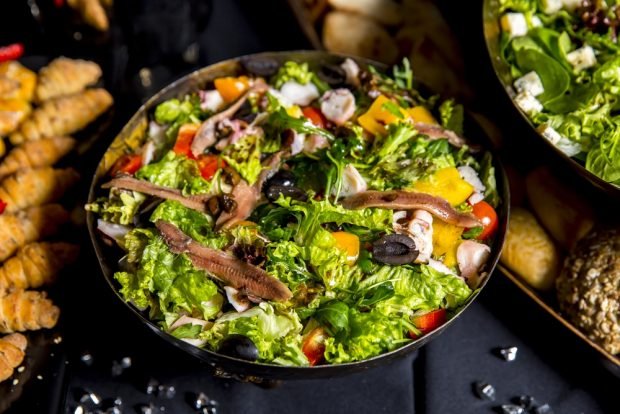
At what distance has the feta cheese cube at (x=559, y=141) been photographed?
2479 millimetres

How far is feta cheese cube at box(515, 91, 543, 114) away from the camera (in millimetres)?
2564

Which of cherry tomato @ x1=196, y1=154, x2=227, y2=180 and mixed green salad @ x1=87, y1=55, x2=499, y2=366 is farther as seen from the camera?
cherry tomato @ x1=196, y1=154, x2=227, y2=180

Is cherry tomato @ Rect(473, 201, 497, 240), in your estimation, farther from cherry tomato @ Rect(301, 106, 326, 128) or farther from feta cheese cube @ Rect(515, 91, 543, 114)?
cherry tomato @ Rect(301, 106, 326, 128)

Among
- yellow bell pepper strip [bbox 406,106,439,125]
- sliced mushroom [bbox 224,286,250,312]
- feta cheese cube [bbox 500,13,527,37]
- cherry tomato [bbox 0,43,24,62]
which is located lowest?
sliced mushroom [bbox 224,286,250,312]

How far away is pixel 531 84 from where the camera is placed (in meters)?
2.61

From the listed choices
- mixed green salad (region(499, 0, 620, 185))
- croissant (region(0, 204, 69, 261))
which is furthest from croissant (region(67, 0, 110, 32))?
mixed green salad (region(499, 0, 620, 185))

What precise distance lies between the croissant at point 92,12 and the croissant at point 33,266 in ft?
3.67

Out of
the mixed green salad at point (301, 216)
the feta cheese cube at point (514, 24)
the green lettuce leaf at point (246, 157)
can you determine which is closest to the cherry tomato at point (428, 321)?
the mixed green salad at point (301, 216)

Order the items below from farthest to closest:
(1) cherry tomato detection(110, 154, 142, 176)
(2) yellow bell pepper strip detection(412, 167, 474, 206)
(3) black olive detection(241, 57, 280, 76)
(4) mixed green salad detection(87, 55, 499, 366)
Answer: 1. (3) black olive detection(241, 57, 280, 76)
2. (1) cherry tomato detection(110, 154, 142, 176)
3. (2) yellow bell pepper strip detection(412, 167, 474, 206)
4. (4) mixed green salad detection(87, 55, 499, 366)

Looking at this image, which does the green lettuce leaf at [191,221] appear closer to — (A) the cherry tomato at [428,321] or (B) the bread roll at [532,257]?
(A) the cherry tomato at [428,321]

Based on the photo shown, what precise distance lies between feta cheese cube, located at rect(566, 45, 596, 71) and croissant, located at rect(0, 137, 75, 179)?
1.91m

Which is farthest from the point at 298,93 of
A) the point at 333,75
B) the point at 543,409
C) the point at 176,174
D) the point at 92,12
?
the point at 543,409

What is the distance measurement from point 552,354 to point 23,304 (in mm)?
1799

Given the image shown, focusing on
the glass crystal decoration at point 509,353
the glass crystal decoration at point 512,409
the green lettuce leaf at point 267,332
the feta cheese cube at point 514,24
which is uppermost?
the feta cheese cube at point 514,24
